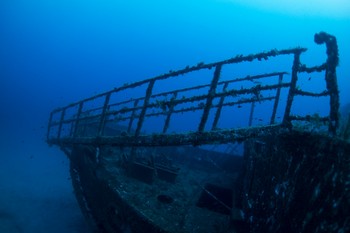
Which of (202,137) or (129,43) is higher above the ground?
(129,43)

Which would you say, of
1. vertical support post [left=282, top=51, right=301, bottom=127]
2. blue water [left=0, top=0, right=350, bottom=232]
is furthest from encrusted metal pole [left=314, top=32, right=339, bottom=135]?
blue water [left=0, top=0, right=350, bottom=232]

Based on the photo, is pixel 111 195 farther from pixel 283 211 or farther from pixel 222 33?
pixel 222 33

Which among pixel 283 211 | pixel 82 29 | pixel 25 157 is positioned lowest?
pixel 25 157

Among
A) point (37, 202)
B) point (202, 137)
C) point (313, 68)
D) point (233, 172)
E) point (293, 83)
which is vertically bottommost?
point (37, 202)

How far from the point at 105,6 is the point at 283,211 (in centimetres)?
21475

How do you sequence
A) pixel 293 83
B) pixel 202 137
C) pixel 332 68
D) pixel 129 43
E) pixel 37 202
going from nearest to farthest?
1. pixel 332 68
2. pixel 293 83
3. pixel 202 137
4. pixel 37 202
5. pixel 129 43

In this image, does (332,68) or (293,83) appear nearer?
(332,68)

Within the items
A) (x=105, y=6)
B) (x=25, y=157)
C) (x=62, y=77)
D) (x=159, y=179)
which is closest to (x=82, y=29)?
(x=105, y=6)

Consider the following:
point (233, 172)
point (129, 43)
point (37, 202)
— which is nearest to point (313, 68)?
point (233, 172)

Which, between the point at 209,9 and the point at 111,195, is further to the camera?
the point at 209,9

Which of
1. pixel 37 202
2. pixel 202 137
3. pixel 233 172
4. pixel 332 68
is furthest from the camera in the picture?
pixel 37 202

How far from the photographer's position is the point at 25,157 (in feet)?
92.1

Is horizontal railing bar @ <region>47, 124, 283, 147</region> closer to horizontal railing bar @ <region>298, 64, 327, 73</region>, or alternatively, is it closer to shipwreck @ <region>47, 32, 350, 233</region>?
shipwreck @ <region>47, 32, 350, 233</region>

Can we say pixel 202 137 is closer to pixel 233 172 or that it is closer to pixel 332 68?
pixel 332 68
